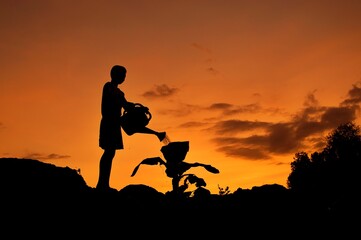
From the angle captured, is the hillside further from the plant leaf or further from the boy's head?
the boy's head

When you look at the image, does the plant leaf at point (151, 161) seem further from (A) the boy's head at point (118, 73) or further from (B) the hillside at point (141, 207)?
(A) the boy's head at point (118, 73)

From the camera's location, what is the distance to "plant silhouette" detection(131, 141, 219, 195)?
23.7ft

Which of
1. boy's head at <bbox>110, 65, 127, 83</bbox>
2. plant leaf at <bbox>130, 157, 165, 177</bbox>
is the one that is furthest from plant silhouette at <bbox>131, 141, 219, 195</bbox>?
boy's head at <bbox>110, 65, 127, 83</bbox>

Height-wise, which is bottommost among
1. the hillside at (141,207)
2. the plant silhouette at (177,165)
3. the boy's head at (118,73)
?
the hillside at (141,207)

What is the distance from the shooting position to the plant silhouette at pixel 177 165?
724cm

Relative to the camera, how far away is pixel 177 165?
24.3 feet

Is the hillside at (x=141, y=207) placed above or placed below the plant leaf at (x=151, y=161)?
below

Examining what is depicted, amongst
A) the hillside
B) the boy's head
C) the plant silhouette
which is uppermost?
the boy's head

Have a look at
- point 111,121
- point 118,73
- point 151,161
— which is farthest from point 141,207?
point 118,73

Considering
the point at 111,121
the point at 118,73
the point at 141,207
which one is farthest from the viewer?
the point at 118,73

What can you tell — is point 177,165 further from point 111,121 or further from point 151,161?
point 111,121

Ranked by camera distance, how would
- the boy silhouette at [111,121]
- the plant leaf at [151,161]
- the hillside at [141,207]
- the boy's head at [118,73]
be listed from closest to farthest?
the hillside at [141,207], the boy silhouette at [111,121], the boy's head at [118,73], the plant leaf at [151,161]

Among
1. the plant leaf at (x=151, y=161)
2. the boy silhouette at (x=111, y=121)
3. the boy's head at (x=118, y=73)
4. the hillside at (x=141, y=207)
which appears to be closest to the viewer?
the hillside at (x=141, y=207)

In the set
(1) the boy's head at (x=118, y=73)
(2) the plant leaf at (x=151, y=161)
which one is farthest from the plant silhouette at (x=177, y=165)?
(1) the boy's head at (x=118, y=73)
